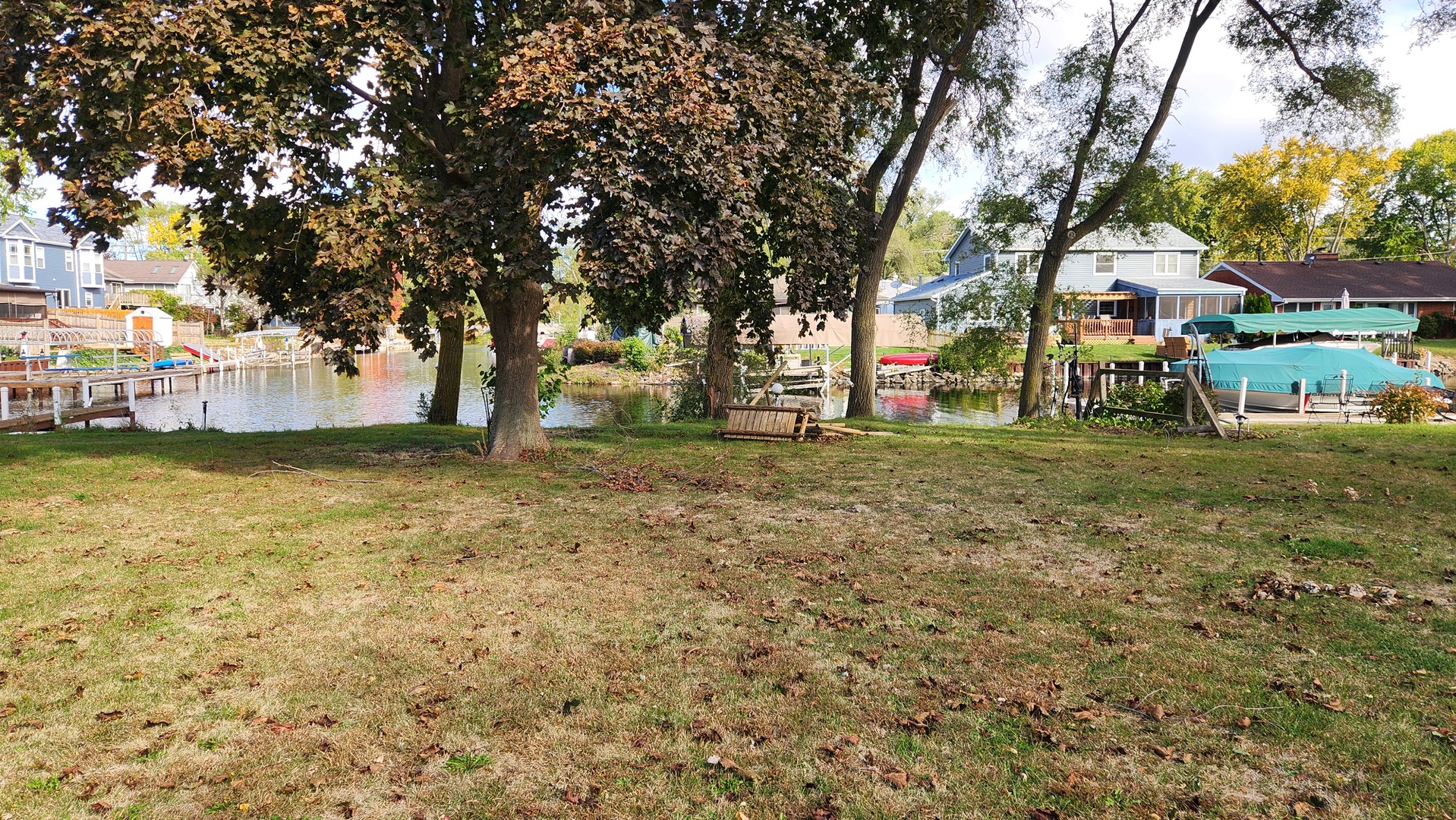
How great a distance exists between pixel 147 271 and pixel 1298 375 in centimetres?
8949

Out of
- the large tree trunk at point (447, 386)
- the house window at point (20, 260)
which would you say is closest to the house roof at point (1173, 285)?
the large tree trunk at point (447, 386)

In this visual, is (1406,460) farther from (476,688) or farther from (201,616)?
(201,616)

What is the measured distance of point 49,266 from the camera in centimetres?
5944

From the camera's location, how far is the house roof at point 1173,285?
170 feet

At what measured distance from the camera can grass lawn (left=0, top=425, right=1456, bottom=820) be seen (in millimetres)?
4211

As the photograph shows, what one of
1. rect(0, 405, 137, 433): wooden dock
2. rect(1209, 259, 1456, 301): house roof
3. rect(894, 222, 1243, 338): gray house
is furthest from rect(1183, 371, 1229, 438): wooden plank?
rect(1209, 259, 1456, 301): house roof

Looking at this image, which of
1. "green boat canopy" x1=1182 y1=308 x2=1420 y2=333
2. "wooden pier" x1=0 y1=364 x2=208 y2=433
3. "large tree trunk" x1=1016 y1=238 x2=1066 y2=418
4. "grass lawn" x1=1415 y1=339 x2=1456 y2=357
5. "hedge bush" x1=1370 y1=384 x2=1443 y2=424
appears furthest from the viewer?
"grass lawn" x1=1415 y1=339 x2=1456 y2=357

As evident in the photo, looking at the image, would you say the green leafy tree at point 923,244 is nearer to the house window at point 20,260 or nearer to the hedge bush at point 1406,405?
the hedge bush at point 1406,405

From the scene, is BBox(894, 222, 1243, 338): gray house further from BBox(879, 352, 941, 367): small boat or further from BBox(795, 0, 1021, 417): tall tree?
BBox(795, 0, 1021, 417): tall tree

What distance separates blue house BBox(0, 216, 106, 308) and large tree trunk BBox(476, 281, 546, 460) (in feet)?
169

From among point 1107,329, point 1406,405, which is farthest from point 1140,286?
point 1406,405

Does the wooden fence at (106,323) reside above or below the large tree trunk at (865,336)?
above

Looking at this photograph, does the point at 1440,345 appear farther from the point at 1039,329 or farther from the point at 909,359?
the point at 1039,329

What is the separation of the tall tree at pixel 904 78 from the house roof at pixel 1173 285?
3543 centimetres
